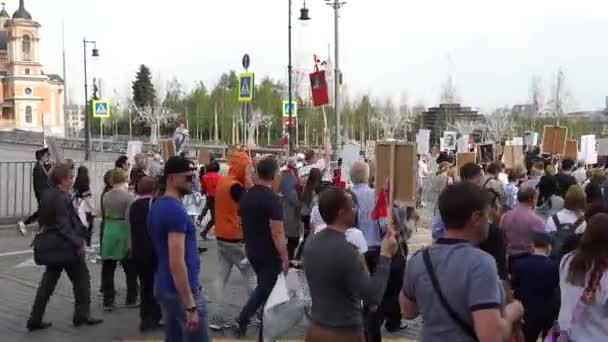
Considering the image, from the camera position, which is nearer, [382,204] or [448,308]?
[448,308]

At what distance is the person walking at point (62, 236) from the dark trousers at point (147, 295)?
587 mm

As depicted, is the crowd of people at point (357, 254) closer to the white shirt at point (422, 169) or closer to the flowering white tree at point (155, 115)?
the white shirt at point (422, 169)

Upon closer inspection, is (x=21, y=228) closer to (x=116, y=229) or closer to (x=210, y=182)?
(x=210, y=182)

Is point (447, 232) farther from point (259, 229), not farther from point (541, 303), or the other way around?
point (259, 229)

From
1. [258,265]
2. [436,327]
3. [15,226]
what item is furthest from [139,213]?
[15,226]

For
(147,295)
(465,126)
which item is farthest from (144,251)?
(465,126)

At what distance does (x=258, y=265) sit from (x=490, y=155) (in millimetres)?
13694

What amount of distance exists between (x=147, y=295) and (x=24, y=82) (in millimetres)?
115046

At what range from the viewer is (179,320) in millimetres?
4941

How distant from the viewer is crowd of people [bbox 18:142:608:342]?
126 inches

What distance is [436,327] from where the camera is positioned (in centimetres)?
324

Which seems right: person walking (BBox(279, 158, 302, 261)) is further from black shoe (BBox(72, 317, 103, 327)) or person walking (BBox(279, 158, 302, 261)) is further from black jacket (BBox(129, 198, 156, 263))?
black shoe (BBox(72, 317, 103, 327))

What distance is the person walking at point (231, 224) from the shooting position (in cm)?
779

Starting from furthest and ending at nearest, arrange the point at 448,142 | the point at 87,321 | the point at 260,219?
the point at 448,142, the point at 87,321, the point at 260,219
